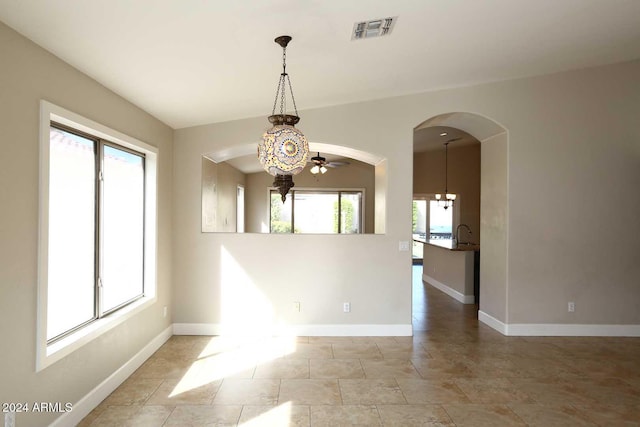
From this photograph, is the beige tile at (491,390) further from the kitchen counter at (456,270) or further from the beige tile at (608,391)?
the kitchen counter at (456,270)

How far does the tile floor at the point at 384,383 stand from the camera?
3012 mm

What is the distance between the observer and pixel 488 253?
5652mm

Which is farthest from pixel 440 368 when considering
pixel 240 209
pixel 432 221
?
pixel 432 221

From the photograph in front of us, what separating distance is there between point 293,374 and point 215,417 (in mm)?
963

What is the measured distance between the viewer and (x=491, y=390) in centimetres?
349

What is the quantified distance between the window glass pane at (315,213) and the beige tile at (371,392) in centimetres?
306

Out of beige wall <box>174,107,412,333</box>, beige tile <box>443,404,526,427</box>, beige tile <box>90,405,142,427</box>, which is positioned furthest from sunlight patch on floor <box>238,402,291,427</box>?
beige wall <box>174,107,412,333</box>

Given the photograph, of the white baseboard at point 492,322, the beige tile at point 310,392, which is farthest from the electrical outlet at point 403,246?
the beige tile at point 310,392

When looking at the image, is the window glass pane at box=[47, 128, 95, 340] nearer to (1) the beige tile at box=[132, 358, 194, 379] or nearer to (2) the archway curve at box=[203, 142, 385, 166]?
A: (1) the beige tile at box=[132, 358, 194, 379]

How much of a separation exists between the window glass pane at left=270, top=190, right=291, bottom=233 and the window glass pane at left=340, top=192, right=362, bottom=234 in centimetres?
194

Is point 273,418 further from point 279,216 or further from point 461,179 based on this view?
point 461,179

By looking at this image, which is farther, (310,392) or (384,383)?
(384,383)

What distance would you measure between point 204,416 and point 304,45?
2.90 m

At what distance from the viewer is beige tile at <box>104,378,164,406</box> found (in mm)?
3227
